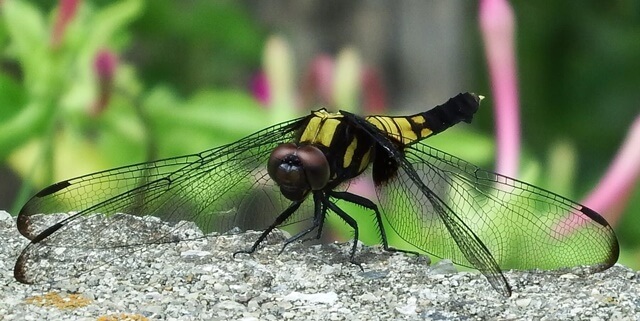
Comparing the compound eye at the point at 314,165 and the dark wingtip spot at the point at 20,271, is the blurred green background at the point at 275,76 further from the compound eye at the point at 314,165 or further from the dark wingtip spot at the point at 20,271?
the dark wingtip spot at the point at 20,271

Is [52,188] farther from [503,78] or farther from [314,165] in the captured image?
[503,78]

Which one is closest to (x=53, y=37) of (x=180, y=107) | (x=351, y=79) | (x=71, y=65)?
(x=71, y=65)

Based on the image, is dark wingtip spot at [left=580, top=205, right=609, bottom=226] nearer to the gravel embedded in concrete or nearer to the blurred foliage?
the gravel embedded in concrete

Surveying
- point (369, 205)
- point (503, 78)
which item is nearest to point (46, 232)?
point (369, 205)

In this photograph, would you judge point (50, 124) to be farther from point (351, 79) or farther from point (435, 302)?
point (435, 302)

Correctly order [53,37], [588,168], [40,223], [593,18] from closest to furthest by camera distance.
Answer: [40,223]
[53,37]
[588,168]
[593,18]

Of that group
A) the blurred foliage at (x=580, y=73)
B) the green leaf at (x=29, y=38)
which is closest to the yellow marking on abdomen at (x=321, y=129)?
the green leaf at (x=29, y=38)

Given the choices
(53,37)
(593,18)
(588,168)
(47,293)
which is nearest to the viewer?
(47,293)
